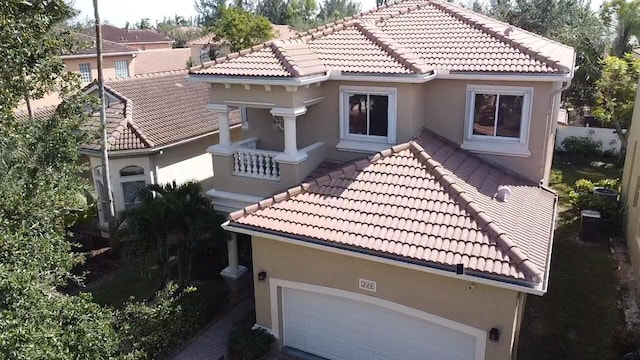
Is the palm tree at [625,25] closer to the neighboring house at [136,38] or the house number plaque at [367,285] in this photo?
the house number plaque at [367,285]

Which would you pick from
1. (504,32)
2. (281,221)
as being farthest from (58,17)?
(504,32)

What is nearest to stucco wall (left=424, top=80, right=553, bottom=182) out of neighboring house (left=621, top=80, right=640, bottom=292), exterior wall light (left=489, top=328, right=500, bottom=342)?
neighboring house (left=621, top=80, right=640, bottom=292)

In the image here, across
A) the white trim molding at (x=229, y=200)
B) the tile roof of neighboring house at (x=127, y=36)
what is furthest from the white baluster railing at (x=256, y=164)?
the tile roof of neighboring house at (x=127, y=36)

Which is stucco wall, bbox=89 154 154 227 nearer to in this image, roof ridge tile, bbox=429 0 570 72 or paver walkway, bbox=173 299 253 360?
paver walkway, bbox=173 299 253 360

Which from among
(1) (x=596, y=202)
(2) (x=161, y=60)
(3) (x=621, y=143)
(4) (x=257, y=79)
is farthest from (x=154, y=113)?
(2) (x=161, y=60)

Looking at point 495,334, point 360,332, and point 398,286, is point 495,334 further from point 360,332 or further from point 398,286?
point 360,332
